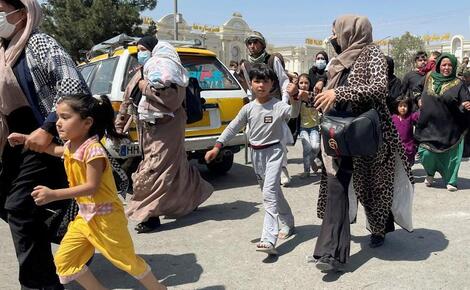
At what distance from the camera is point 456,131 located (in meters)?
6.20

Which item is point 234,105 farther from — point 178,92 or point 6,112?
point 6,112

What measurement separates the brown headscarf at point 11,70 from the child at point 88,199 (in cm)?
23

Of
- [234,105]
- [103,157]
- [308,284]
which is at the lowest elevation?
[308,284]

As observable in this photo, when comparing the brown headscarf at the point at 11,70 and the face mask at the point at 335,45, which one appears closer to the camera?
the brown headscarf at the point at 11,70

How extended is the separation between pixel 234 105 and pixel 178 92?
2.05 metres

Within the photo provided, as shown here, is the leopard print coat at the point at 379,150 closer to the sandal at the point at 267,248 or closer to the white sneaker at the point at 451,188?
the sandal at the point at 267,248

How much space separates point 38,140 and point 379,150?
93.3 inches

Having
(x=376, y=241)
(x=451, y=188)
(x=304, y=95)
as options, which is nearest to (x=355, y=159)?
(x=304, y=95)

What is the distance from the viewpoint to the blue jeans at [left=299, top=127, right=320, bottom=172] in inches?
276

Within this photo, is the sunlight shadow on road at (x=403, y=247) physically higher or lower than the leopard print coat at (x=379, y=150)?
lower

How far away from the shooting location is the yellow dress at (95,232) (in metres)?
2.80

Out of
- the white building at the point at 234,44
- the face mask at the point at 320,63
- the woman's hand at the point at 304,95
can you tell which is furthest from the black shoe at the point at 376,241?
the white building at the point at 234,44

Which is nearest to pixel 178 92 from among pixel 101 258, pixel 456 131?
pixel 101 258

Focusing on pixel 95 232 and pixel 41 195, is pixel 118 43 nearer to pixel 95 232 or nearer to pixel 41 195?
pixel 95 232
